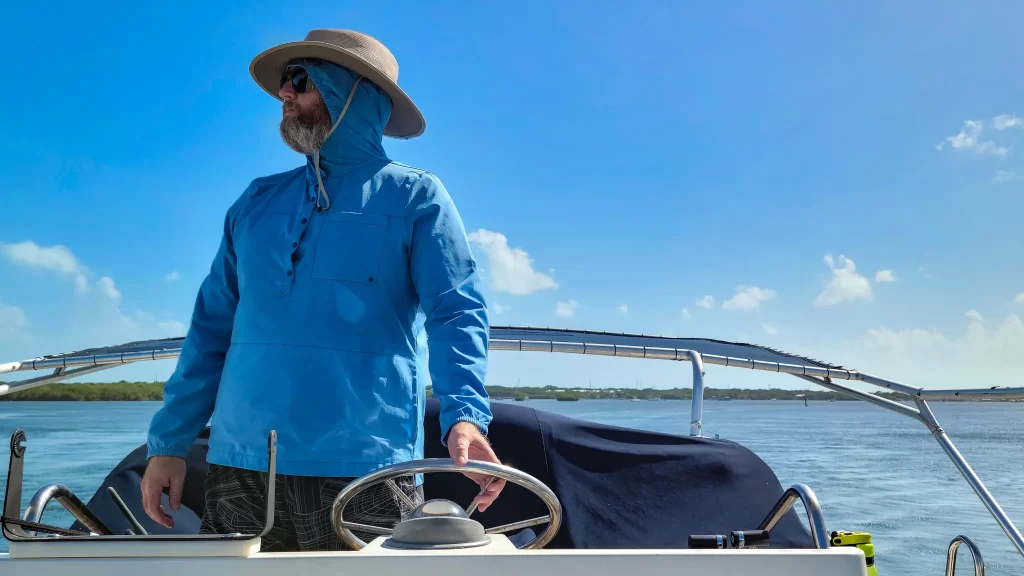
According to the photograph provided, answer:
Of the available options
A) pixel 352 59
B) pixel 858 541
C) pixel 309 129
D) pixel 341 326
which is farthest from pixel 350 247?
pixel 858 541

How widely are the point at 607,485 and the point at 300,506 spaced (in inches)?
51.2

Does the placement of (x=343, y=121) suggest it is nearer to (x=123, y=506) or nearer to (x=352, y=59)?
(x=352, y=59)

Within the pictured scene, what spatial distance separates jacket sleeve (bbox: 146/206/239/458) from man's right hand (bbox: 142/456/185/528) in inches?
0.7

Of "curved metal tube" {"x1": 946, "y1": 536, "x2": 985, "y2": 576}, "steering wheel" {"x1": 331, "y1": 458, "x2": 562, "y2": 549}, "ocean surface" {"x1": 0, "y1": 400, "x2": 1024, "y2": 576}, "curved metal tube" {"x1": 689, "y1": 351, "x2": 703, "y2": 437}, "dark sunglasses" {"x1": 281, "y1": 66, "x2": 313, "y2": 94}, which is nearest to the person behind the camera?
"steering wheel" {"x1": 331, "y1": 458, "x2": 562, "y2": 549}

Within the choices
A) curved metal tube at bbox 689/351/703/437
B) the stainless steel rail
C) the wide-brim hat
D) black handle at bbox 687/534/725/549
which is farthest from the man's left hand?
the stainless steel rail

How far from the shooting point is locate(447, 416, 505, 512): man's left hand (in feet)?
3.77

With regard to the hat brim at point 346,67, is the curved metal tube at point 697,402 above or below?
below

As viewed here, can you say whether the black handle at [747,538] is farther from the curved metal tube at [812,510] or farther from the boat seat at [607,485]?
the boat seat at [607,485]

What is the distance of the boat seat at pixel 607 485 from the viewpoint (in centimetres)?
236

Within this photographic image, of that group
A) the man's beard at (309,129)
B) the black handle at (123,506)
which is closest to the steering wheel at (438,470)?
the black handle at (123,506)

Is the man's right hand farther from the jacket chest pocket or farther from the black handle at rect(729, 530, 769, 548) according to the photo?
the black handle at rect(729, 530, 769, 548)

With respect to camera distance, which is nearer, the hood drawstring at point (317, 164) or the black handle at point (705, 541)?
the black handle at point (705, 541)

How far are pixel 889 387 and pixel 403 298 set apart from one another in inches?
91.1

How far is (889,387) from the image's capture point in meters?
2.96
